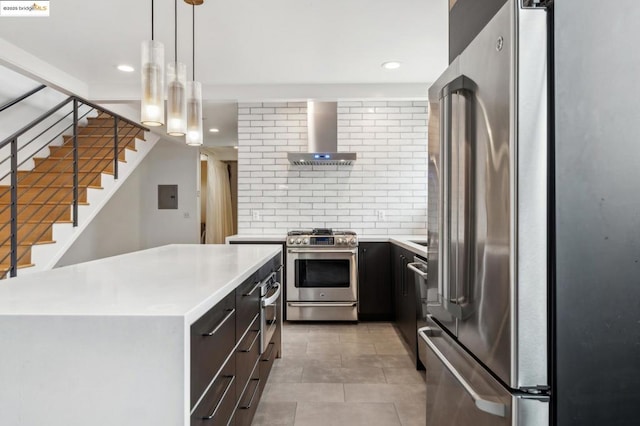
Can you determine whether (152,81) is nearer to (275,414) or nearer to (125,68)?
(275,414)

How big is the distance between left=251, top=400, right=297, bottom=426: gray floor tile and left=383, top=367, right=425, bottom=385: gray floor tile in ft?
2.42

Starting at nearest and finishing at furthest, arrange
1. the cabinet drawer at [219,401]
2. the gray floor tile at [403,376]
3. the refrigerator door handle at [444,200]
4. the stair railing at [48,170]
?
the cabinet drawer at [219,401] < the refrigerator door handle at [444,200] < the gray floor tile at [403,376] < the stair railing at [48,170]

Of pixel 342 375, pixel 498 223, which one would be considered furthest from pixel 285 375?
pixel 498 223

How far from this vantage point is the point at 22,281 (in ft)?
4.55

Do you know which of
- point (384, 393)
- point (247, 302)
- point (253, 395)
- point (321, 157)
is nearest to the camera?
point (247, 302)

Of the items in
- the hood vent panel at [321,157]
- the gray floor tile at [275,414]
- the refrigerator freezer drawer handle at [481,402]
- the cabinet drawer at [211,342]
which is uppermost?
the hood vent panel at [321,157]

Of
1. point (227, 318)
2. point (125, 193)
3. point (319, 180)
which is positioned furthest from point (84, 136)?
point (227, 318)

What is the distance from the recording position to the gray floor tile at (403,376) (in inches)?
98.1

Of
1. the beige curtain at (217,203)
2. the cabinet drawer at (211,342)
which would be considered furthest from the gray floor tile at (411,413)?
the beige curtain at (217,203)

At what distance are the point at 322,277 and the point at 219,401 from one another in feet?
8.43

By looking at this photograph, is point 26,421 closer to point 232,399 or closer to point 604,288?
point 232,399

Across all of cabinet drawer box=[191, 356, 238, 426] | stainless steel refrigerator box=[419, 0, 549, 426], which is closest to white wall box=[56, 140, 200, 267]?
cabinet drawer box=[191, 356, 238, 426]

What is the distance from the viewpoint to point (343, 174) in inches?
172

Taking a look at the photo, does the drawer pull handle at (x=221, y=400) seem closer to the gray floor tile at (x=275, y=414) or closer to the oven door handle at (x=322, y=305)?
the gray floor tile at (x=275, y=414)
